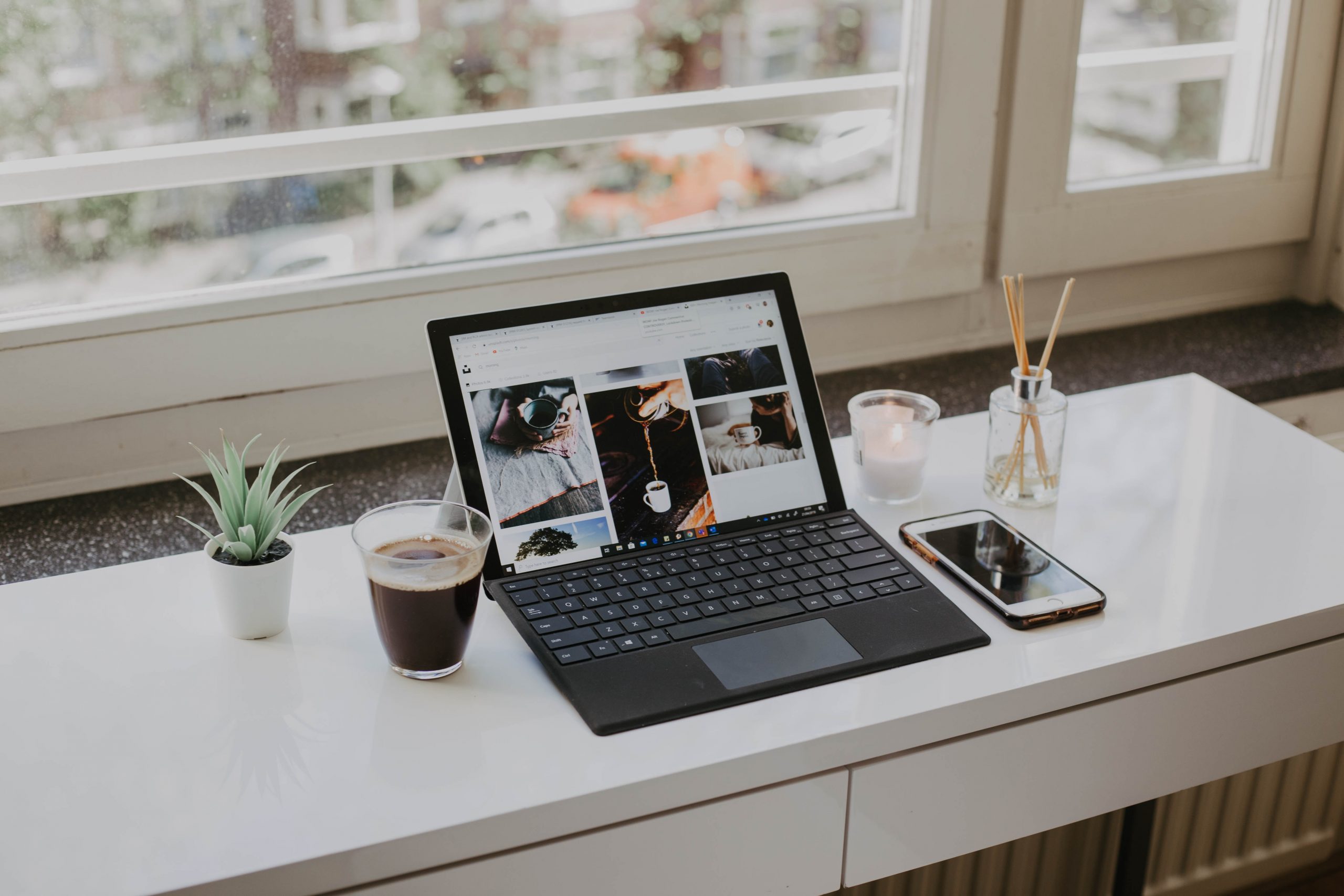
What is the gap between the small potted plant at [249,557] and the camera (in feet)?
3.00

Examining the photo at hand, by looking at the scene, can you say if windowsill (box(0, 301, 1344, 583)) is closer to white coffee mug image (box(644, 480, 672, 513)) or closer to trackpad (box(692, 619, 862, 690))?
white coffee mug image (box(644, 480, 672, 513))

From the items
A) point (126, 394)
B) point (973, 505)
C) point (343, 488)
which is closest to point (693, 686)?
point (973, 505)

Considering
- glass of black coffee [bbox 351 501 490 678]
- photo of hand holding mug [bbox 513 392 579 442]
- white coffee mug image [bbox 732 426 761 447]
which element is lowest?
glass of black coffee [bbox 351 501 490 678]

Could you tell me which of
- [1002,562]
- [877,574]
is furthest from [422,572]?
[1002,562]

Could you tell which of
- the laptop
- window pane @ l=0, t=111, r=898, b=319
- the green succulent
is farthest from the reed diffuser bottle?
the green succulent

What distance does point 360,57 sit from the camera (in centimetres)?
130

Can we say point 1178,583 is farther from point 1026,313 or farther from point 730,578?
point 1026,313

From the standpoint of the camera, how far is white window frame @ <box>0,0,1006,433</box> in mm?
1270

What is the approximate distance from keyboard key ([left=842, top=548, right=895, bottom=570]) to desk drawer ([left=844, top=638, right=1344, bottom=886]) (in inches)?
6.9

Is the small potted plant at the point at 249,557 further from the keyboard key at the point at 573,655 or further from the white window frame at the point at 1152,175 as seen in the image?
the white window frame at the point at 1152,175

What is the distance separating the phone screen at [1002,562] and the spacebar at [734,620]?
0.15 meters

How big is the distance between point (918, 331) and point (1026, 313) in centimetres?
16

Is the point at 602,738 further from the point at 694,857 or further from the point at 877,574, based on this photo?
the point at 877,574

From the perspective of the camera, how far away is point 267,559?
93 centimetres
